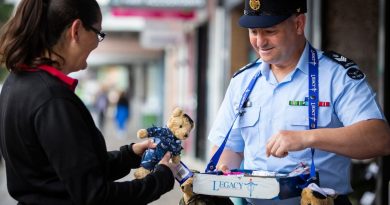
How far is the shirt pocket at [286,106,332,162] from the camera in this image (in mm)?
2748

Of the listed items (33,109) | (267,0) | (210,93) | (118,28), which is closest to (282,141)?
(267,0)

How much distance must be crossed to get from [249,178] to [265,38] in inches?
22.9

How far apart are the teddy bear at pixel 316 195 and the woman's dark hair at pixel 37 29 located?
962 mm

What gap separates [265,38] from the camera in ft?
9.27

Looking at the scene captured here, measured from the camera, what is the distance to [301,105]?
9.20ft

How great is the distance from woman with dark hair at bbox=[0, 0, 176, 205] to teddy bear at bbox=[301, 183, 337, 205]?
18.2 inches

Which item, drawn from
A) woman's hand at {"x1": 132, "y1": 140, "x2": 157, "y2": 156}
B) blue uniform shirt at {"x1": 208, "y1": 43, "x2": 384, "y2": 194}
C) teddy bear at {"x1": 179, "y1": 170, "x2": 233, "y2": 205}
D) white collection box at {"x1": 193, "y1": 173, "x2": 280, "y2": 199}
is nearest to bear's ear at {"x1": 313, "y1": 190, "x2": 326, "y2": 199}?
white collection box at {"x1": 193, "y1": 173, "x2": 280, "y2": 199}

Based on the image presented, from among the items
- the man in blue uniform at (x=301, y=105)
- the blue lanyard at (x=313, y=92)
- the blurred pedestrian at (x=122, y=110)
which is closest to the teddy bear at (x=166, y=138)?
the man in blue uniform at (x=301, y=105)

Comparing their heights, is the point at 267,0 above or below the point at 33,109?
above

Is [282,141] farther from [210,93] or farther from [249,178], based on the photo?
[210,93]

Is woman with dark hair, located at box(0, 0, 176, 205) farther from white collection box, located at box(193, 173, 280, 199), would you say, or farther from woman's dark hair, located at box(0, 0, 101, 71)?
white collection box, located at box(193, 173, 280, 199)

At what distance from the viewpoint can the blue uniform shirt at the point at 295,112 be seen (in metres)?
2.74

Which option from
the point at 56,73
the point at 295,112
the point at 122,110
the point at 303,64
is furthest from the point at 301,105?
the point at 122,110

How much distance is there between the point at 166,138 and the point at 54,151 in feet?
1.61
